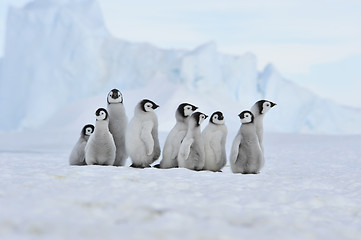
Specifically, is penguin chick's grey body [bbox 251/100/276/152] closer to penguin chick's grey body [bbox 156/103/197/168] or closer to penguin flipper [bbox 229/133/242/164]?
penguin flipper [bbox 229/133/242/164]

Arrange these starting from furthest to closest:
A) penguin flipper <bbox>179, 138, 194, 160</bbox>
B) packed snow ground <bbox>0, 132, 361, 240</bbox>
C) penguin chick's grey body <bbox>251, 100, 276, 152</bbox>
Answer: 1. penguin chick's grey body <bbox>251, 100, 276, 152</bbox>
2. penguin flipper <bbox>179, 138, 194, 160</bbox>
3. packed snow ground <bbox>0, 132, 361, 240</bbox>

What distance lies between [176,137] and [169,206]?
1805mm

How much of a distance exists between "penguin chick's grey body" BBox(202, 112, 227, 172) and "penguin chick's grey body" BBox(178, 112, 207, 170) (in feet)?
0.43

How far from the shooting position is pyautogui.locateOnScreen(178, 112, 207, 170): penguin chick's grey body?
420cm

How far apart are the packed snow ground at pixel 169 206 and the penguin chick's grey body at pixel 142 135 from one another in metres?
0.54

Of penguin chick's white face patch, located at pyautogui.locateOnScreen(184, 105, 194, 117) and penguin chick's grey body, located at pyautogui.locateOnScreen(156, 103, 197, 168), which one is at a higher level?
penguin chick's white face patch, located at pyautogui.locateOnScreen(184, 105, 194, 117)

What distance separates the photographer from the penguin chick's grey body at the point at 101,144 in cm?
430

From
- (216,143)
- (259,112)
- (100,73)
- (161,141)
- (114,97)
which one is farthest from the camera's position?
(100,73)

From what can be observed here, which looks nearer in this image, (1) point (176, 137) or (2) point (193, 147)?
(2) point (193, 147)

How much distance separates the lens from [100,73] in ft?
70.1

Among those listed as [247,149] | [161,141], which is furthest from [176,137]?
[161,141]

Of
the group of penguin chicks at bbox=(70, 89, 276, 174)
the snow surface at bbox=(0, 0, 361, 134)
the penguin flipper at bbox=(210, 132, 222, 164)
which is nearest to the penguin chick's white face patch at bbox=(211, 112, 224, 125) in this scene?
the group of penguin chicks at bbox=(70, 89, 276, 174)

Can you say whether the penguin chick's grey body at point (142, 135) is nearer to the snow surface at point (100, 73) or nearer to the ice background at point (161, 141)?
the ice background at point (161, 141)

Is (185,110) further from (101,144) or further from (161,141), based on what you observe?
(161,141)
